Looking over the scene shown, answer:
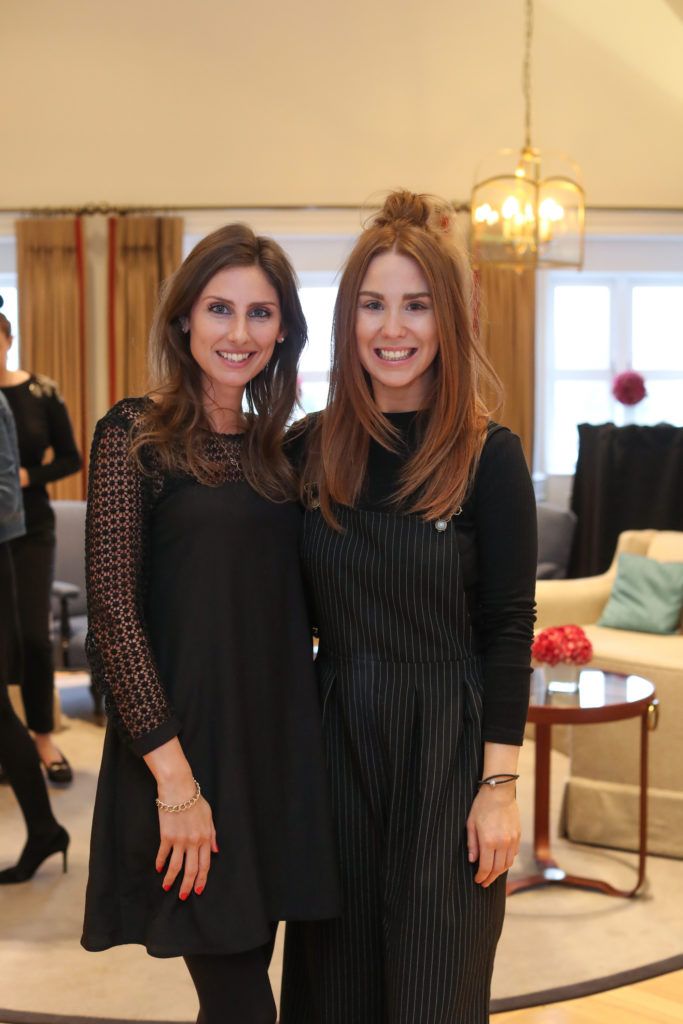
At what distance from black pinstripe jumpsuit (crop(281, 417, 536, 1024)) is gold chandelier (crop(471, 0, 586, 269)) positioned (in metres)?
3.20

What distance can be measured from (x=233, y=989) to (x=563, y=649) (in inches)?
96.6

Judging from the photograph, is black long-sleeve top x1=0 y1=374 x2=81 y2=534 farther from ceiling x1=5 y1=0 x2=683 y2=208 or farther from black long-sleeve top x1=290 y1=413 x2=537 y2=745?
ceiling x1=5 y1=0 x2=683 y2=208

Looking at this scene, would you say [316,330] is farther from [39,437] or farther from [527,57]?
[39,437]

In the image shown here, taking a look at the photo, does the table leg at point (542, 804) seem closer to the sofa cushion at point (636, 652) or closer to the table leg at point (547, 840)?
the table leg at point (547, 840)

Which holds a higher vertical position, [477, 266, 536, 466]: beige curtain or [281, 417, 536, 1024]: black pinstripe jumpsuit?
[477, 266, 536, 466]: beige curtain

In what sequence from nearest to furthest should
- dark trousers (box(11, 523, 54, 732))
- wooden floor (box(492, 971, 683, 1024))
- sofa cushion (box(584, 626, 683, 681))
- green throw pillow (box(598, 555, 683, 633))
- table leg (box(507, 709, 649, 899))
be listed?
wooden floor (box(492, 971, 683, 1024))
table leg (box(507, 709, 649, 899))
sofa cushion (box(584, 626, 683, 681))
dark trousers (box(11, 523, 54, 732))
green throw pillow (box(598, 555, 683, 633))

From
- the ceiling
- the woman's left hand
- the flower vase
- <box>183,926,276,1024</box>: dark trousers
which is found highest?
the ceiling

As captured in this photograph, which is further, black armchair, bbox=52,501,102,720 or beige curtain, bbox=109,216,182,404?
beige curtain, bbox=109,216,182,404

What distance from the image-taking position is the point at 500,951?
3.40 m

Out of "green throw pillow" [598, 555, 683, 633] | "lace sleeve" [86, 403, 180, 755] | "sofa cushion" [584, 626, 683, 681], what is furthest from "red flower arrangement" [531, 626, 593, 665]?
"lace sleeve" [86, 403, 180, 755]

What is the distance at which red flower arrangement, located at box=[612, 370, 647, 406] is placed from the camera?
26.0 ft

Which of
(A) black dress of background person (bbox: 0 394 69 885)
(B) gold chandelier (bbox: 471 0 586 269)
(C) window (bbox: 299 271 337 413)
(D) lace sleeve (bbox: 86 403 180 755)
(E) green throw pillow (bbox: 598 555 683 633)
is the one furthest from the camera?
(C) window (bbox: 299 271 337 413)

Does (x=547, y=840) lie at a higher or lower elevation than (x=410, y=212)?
lower

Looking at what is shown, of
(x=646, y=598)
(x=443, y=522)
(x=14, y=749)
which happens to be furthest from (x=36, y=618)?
(x=443, y=522)
